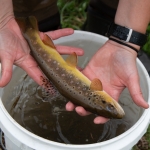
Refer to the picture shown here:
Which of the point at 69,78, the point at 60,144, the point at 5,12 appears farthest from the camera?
the point at 5,12

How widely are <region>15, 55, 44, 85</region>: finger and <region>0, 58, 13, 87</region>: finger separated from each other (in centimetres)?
11

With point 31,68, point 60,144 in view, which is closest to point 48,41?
point 31,68

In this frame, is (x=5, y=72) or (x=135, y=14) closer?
(x=5, y=72)

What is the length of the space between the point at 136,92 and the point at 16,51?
0.58 meters

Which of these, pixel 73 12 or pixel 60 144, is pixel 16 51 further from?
pixel 73 12

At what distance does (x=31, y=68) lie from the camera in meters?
1.47

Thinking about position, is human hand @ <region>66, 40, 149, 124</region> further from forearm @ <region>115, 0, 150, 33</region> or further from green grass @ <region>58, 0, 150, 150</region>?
green grass @ <region>58, 0, 150, 150</region>

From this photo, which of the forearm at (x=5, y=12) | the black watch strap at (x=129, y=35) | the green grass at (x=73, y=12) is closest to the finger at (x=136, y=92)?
the black watch strap at (x=129, y=35)

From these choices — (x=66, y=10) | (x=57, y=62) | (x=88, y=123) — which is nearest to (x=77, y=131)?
(x=88, y=123)

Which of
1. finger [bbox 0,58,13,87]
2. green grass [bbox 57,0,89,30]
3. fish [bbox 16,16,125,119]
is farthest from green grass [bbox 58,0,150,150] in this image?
finger [bbox 0,58,13,87]

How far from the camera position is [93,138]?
5.08ft

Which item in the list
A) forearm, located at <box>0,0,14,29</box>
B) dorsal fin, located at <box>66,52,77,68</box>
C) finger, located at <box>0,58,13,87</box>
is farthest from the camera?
forearm, located at <box>0,0,14,29</box>

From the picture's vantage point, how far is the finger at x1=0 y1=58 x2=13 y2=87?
1277 mm

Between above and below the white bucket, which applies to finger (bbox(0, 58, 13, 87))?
above
